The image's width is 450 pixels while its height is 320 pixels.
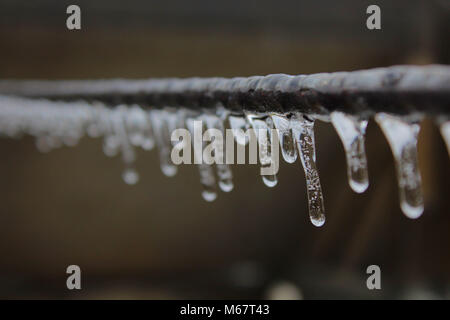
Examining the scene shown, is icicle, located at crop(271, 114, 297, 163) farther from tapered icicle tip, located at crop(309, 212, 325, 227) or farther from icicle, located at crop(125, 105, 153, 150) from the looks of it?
icicle, located at crop(125, 105, 153, 150)

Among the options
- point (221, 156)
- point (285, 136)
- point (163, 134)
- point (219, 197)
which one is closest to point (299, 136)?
point (285, 136)

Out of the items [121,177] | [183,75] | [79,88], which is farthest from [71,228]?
[79,88]

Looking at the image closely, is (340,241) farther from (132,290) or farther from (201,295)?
(132,290)

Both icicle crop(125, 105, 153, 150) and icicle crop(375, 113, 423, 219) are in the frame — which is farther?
icicle crop(125, 105, 153, 150)

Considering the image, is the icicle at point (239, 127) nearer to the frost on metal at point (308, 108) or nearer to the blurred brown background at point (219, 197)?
the frost on metal at point (308, 108)

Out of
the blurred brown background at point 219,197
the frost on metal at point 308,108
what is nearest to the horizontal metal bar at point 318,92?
the frost on metal at point 308,108

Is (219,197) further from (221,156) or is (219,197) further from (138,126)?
(221,156)

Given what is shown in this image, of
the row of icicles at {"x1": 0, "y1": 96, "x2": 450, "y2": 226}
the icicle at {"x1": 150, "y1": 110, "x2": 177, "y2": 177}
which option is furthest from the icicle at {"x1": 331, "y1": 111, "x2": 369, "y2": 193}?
the icicle at {"x1": 150, "y1": 110, "x2": 177, "y2": 177}

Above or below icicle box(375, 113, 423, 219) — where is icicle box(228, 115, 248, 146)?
above
